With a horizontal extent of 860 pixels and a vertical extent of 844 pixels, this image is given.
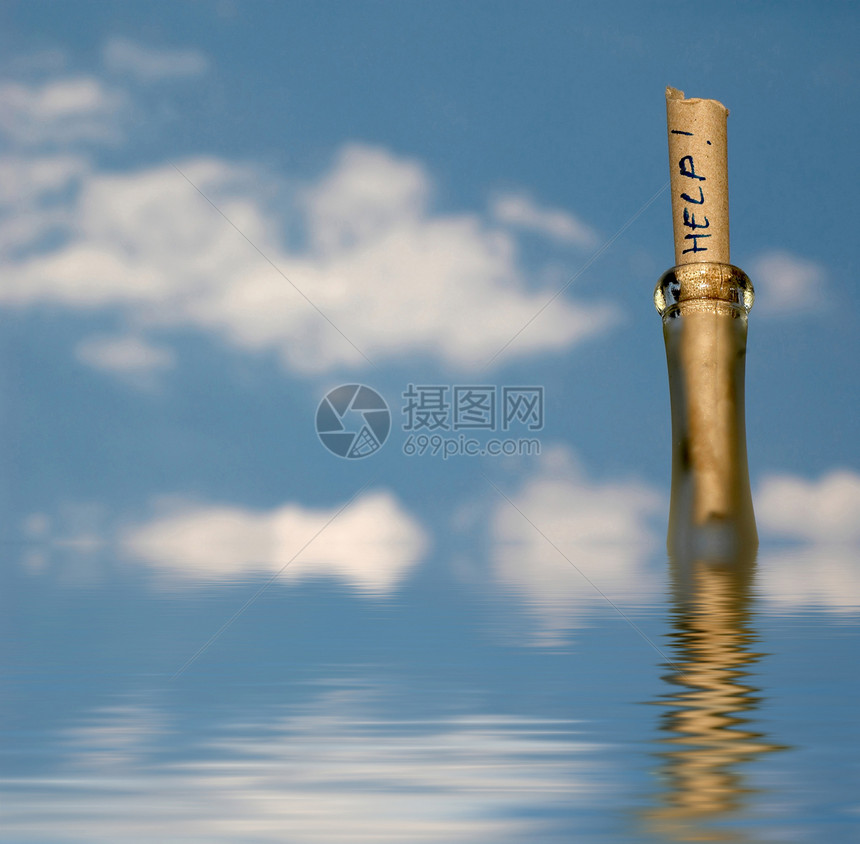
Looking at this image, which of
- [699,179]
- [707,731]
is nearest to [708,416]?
[699,179]

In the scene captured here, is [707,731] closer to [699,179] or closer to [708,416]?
[708,416]

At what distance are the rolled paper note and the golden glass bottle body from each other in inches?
14.3

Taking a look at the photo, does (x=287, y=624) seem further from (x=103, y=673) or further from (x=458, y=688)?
(x=458, y=688)

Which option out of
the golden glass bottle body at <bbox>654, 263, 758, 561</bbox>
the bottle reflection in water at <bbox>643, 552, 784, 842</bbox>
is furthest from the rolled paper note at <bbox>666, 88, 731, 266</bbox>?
the bottle reflection in water at <bbox>643, 552, 784, 842</bbox>

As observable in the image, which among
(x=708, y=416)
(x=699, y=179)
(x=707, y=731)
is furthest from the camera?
(x=699, y=179)

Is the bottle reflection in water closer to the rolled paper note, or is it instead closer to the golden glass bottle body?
the golden glass bottle body

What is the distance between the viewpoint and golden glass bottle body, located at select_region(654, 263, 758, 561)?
628 inches

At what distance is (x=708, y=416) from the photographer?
52.8 ft

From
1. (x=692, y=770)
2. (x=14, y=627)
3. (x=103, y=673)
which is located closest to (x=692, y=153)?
(x=14, y=627)

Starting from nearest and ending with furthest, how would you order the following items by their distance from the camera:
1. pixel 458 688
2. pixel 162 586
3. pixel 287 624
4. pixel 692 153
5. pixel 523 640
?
pixel 458 688 < pixel 523 640 < pixel 287 624 < pixel 162 586 < pixel 692 153

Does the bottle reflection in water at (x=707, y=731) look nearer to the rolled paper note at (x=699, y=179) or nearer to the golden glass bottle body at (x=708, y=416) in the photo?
the golden glass bottle body at (x=708, y=416)

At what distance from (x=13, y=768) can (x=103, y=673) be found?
238 centimetres

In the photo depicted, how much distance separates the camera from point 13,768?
14.0ft

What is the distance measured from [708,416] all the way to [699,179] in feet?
11.3
